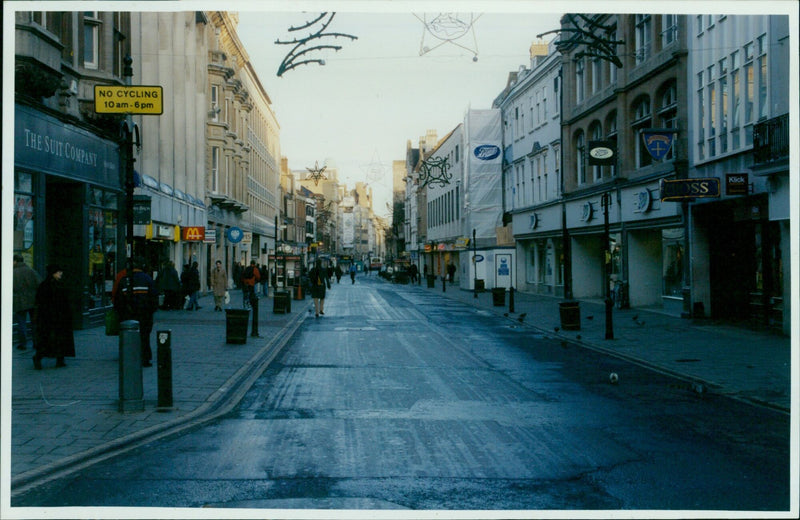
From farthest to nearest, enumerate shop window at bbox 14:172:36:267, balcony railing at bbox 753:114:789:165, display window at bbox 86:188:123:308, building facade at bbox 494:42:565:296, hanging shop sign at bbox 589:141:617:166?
building facade at bbox 494:42:565:296 → hanging shop sign at bbox 589:141:617:166 → display window at bbox 86:188:123:308 → balcony railing at bbox 753:114:789:165 → shop window at bbox 14:172:36:267

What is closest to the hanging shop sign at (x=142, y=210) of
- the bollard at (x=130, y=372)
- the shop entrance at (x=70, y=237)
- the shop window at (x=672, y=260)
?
the shop entrance at (x=70, y=237)

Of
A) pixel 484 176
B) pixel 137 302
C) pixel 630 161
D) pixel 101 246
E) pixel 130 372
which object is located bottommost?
pixel 130 372

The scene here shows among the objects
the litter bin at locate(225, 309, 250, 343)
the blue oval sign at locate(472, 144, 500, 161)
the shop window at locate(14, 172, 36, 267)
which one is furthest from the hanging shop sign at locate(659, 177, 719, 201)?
the blue oval sign at locate(472, 144, 500, 161)

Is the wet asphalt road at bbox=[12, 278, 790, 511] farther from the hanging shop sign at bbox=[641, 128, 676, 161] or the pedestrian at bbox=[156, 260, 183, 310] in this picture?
the pedestrian at bbox=[156, 260, 183, 310]

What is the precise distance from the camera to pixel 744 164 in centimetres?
2084

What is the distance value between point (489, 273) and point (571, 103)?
1452 cm

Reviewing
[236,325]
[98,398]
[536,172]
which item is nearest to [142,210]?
[236,325]

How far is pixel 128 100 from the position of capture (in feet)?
34.8

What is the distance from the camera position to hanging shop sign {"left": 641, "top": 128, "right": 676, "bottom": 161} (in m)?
23.7

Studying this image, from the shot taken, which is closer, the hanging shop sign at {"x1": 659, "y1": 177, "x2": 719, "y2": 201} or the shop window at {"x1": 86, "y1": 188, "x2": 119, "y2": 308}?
the shop window at {"x1": 86, "y1": 188, "x2": 119, "y2": 308}

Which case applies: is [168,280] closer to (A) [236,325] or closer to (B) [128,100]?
(A) [236,325]

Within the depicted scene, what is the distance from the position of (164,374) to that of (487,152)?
128 feet

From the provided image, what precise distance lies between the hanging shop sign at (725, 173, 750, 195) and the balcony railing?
1.25 meters

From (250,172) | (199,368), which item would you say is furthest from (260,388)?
(250,172)
